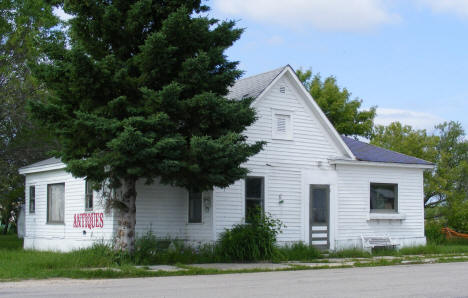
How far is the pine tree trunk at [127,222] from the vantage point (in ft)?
52.1

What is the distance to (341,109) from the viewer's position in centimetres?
4238

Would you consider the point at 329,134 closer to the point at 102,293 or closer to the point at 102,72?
the point at 102,72

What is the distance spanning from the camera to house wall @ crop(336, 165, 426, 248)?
70.4 ft

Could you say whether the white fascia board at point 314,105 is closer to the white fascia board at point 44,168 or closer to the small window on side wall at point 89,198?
the small window on side wall at point 89,198

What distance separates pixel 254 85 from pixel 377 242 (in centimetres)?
736

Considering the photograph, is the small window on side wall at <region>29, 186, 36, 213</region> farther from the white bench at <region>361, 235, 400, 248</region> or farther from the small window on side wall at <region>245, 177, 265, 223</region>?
the white bench at <region>361, 235, 400, 248</region>

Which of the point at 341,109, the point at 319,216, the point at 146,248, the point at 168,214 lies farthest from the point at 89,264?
the point at 341,109

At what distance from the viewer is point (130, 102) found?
15.5 m

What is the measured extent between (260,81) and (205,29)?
539 cm

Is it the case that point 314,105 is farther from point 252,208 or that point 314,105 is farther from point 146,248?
point 146,248

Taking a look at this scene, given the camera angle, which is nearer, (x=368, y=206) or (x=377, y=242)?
(x=377, y=242)

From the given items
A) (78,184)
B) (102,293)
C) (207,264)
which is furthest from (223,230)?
(102,293)

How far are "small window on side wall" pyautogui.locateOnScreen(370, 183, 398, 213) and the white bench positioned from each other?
1091 mm

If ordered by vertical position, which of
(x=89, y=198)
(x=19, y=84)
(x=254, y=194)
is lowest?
(x=89, y=198)
